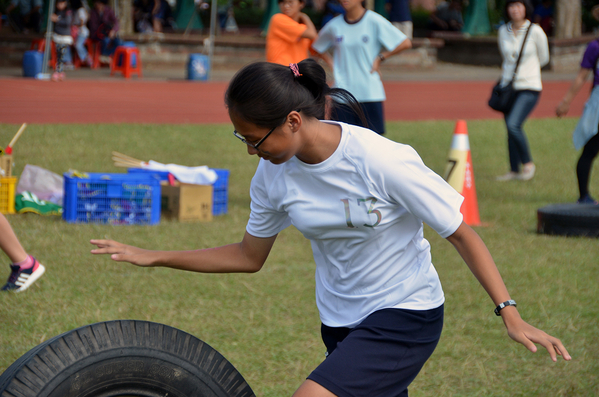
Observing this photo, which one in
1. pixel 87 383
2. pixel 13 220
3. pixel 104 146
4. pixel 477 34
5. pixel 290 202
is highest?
pixel 290 202

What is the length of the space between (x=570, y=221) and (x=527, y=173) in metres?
2.57

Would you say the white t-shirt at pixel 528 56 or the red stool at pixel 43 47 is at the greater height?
the white t-shirt at pixel 528 56

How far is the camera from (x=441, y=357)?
3975mm

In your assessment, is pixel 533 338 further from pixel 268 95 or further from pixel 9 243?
pixel 9 243

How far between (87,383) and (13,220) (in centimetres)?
483

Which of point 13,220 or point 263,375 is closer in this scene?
point 263,375

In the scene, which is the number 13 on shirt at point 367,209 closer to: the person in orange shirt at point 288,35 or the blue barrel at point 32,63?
the person in orange shirt at point 288,35

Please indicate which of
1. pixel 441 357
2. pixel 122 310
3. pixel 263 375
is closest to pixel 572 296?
pixel 441 357

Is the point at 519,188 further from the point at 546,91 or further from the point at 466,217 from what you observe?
the point at 546,91

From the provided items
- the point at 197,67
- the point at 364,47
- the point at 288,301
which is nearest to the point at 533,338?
the point at 288,301

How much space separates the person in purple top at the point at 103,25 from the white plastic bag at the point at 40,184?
1447 centimetres

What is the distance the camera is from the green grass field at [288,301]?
12.5 feet

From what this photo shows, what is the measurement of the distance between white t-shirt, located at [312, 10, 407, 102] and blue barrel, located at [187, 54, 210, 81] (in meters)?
12.1

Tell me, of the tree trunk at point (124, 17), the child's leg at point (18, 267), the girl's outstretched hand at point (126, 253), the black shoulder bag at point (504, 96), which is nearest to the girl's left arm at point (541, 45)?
the black shoulder bag at point (504, 96)
